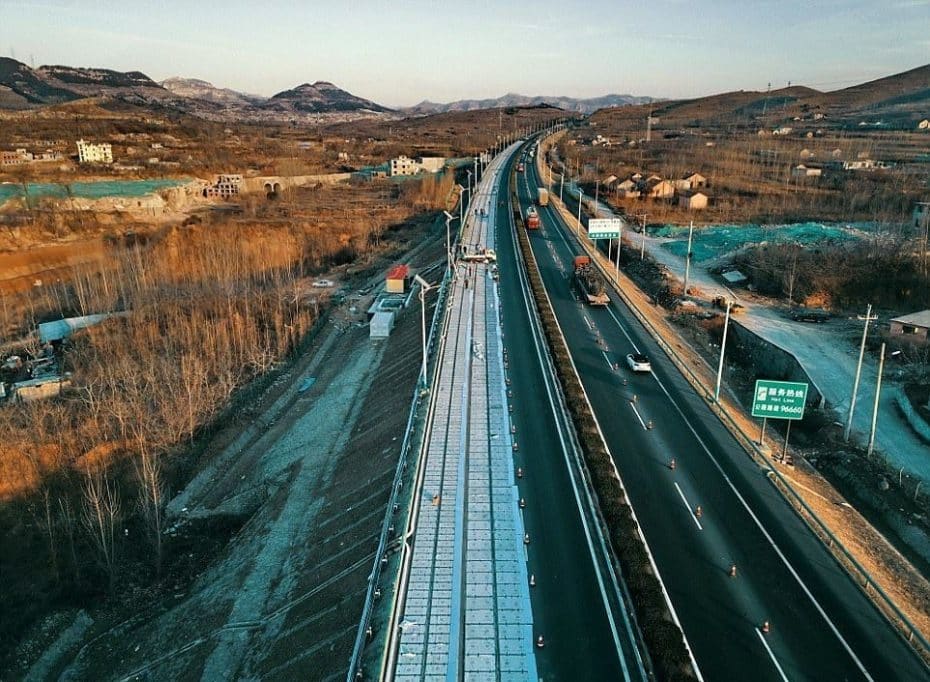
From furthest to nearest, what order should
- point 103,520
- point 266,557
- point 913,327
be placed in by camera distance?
point 913,327 < point 103,520 < point 266,557

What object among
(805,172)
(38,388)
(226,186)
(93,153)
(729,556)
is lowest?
(38,388)

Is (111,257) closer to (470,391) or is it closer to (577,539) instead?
(470,391)

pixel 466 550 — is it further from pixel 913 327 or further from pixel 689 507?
pixel 913 327

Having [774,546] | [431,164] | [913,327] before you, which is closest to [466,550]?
[774,546]

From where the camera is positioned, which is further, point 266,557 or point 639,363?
point 639,363

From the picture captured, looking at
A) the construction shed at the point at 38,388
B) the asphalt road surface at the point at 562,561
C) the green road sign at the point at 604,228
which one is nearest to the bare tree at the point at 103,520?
the construction shed at the point at 38,388

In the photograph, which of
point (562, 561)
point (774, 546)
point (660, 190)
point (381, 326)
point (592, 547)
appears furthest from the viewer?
point (660, 190)
